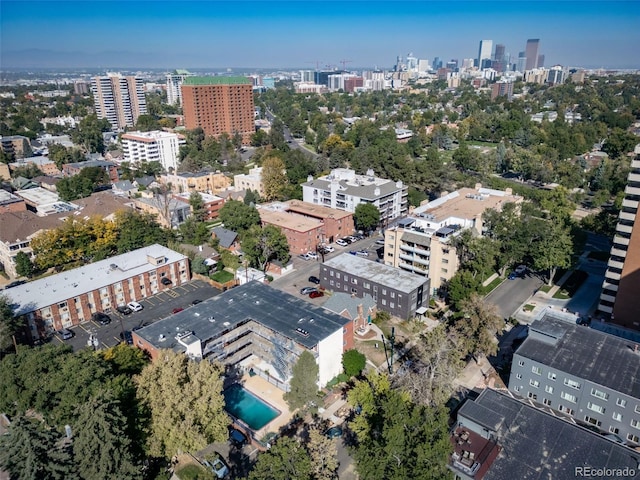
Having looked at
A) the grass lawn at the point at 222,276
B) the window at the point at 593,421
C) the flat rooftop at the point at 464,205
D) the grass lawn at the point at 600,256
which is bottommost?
the grass lawn at the point at 222,276

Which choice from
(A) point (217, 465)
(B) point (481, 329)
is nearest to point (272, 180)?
(B) point (481, 329)

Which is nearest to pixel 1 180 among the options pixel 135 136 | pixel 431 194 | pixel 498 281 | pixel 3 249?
pixel 135 136

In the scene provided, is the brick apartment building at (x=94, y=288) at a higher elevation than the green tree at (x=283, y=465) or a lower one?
lower

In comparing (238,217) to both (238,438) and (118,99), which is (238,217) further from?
(118,99)

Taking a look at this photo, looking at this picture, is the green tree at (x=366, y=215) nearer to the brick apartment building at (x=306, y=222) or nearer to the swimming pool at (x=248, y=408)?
the brick apartment building at (x=306, y=222)

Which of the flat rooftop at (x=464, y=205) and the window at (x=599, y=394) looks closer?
the window at (x=599, y=394)

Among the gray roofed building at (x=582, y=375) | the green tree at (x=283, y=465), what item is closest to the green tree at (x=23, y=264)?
the green tree at (x=283, y=465)

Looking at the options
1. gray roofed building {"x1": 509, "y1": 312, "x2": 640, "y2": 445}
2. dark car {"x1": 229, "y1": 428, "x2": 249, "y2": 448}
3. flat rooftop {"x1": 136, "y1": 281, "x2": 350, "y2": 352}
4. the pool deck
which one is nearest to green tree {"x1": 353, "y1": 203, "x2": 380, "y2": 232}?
flat rooftop {"x1": 136, "y1": 281, "x2": 350, "y2": 352}
